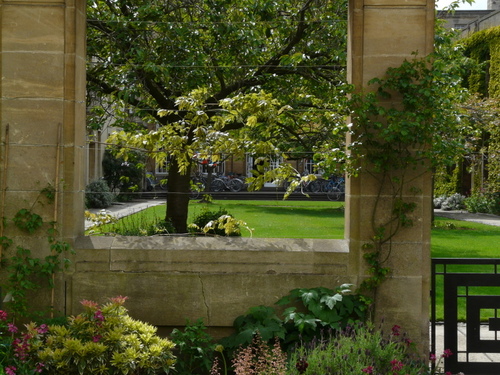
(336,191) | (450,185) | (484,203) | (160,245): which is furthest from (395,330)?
(450,185)

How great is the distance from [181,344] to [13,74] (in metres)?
2.23

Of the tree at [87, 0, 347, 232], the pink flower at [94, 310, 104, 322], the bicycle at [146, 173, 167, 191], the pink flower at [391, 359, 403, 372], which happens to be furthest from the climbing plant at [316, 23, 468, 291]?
the bicycle at [146, 173, 167, 191]

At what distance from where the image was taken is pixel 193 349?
4.14 meters

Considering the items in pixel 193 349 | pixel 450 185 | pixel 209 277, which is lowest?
pixel 193 349

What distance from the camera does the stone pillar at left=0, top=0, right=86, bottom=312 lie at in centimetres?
435

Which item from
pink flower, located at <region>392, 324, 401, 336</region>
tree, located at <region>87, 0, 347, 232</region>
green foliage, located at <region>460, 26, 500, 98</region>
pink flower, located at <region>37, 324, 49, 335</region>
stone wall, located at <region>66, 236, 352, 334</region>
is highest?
green foliage, located at <region>460, 26, 500, 98</region>

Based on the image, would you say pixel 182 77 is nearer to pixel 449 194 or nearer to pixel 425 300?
pixel 425 300

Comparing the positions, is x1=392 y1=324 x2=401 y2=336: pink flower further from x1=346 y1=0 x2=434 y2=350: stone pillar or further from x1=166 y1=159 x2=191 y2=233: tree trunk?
x1=166 y1=159 x2=191 y2=233: tree trunk

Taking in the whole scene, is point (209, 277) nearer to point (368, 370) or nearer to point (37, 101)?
point (368, 370)

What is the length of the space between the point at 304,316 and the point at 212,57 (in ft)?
17.9

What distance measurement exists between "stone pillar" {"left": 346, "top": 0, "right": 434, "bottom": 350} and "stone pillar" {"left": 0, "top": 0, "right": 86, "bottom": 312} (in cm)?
204

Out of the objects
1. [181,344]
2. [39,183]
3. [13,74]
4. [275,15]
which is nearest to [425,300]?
[181,344]

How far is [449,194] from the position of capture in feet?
87.0

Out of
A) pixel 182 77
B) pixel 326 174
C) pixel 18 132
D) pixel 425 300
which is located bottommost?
pixel 425 300
